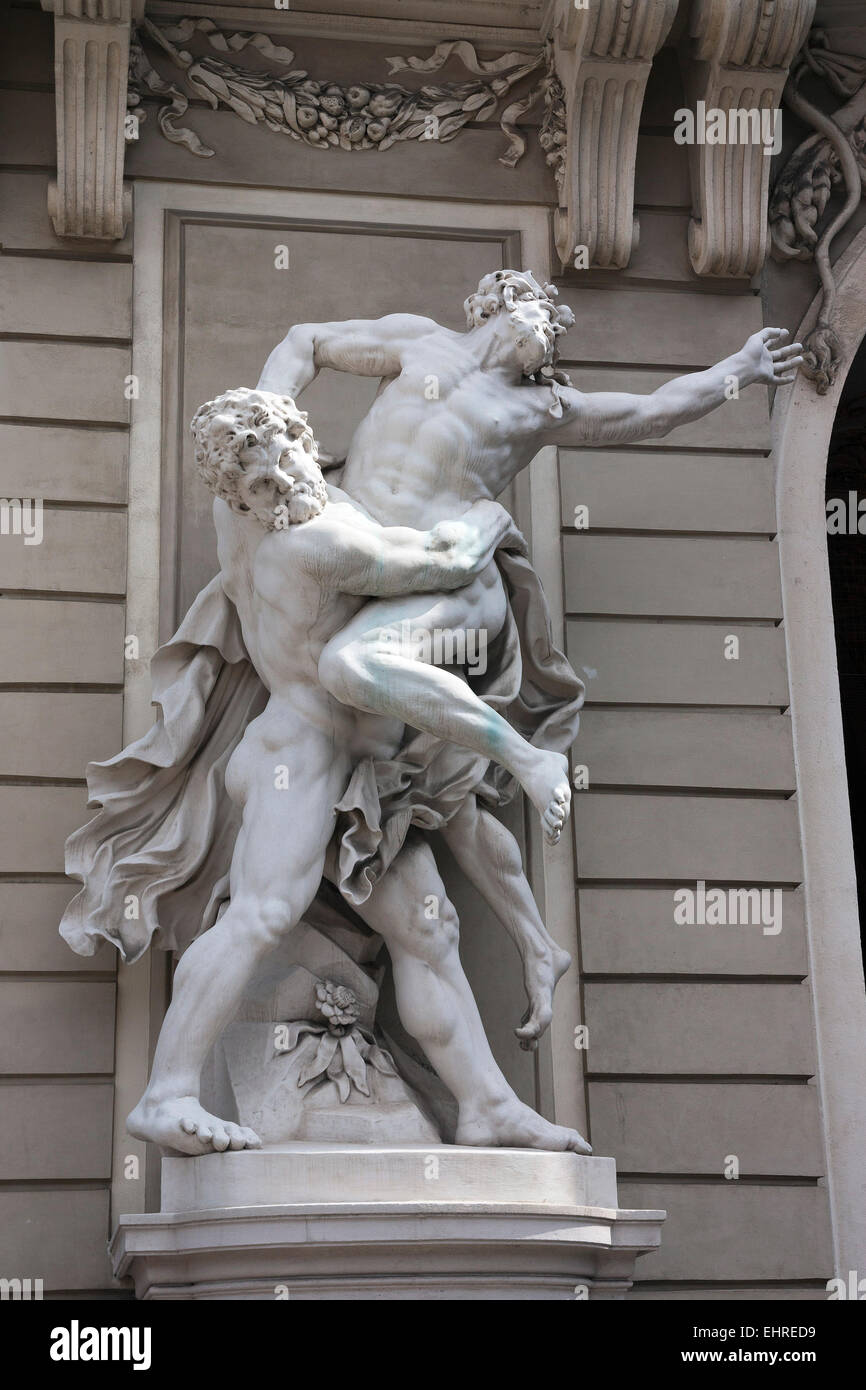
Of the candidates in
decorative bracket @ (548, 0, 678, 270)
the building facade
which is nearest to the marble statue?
the building facade

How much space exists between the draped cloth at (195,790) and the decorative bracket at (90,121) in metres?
1.69

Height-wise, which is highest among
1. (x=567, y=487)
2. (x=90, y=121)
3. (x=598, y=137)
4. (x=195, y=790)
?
(x=598, y=137)

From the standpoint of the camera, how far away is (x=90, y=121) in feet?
23.3

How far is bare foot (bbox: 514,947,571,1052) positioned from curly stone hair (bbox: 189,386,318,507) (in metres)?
1.77

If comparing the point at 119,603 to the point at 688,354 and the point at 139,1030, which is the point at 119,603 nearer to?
the point at 139,1030

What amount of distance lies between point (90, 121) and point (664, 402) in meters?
2.42

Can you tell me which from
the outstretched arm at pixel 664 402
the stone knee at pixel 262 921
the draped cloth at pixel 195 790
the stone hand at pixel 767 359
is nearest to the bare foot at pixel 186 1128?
the stone knee at pixel 262 921

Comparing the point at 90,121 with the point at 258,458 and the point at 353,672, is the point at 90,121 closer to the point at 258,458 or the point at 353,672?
the point at 258,458

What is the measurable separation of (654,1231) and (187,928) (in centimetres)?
181

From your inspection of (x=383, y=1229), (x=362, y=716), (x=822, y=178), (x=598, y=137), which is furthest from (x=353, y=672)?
(x=822, y=178)

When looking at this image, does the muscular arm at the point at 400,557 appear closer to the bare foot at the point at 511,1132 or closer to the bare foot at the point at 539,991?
the bare foot at the point at 539,991

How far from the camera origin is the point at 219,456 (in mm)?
5832

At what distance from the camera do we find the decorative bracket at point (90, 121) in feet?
23.1

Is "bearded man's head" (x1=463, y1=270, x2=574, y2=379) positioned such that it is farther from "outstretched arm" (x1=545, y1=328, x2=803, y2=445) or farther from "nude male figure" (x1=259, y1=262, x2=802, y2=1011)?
"outstretched arm" (x1=545, y1=328, x2=803, y2=445)
